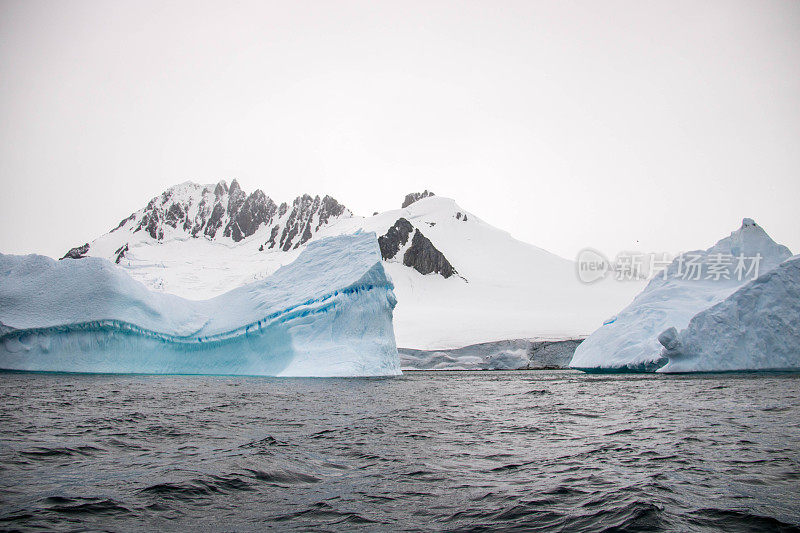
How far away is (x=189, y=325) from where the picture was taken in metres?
21.2

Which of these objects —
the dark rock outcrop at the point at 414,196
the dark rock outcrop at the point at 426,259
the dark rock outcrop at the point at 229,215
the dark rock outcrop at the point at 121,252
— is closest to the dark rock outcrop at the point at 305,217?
the dark rock outcrop at the point at 229,215

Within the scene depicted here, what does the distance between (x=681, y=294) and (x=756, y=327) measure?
13.8ft

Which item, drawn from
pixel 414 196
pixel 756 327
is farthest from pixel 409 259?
pixel 756 327

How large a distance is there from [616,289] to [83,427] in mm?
66065

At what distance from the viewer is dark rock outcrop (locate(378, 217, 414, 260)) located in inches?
2822

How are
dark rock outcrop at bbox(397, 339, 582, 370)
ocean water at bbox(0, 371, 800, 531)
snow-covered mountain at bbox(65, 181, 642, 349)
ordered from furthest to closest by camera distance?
snow-covered mountain at bbox(65, 181, 642, 349) < dark rock outcrop at bbox(397, 339, 582, 370) < ocean water at bbox(0, 371, 800, 531)

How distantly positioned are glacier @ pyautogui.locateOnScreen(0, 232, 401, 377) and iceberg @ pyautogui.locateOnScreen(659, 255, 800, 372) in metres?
10.8

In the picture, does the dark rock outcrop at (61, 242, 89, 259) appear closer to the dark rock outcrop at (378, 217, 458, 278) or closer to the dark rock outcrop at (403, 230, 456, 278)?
the dark rock outcrop at (378, 217, 458, 278)

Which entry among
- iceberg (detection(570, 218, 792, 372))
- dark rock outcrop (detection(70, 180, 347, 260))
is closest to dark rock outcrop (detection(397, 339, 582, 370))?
iceberg (detection(570, 218, 792, 372))

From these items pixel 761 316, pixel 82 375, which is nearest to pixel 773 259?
pixel 761 316

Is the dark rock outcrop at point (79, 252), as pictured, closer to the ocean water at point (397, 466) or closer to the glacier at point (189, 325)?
the glacier at point (189, 325)

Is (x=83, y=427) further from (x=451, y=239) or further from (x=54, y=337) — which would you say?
(x=451, y=239)

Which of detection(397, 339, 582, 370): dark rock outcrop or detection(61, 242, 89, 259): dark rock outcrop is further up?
detection(61, 242, 89, 259): dark rock outcrop

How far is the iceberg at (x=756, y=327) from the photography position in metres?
19.1
